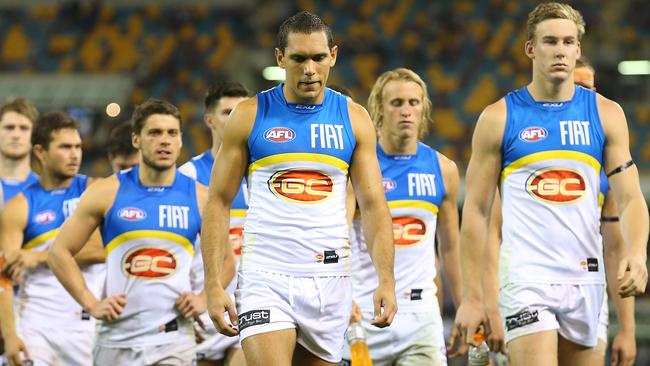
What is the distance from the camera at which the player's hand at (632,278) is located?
5.41 m

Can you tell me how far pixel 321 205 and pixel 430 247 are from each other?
2153 millimetres

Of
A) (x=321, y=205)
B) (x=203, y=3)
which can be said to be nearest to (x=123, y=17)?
(x=203, y=3)

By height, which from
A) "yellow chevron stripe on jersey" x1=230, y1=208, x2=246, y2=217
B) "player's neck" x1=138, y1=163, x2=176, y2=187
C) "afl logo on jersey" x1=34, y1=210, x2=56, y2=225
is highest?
"player's neck" x1=138, y1=163, x2=176, y2=187

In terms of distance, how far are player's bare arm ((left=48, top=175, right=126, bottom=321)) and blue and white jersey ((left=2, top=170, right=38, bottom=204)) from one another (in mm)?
1931

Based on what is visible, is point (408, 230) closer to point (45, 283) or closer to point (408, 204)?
point (408, 204)

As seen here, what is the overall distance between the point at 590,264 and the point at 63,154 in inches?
169

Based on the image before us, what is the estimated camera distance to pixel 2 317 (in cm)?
812

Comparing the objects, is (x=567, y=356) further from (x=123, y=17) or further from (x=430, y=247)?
(x=123, y=17)

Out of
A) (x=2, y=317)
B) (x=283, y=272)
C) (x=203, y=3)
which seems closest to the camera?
(x=283, y=272)

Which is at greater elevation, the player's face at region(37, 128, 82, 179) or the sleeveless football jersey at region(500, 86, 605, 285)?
the player's face at region(37, 128, 82, 179)

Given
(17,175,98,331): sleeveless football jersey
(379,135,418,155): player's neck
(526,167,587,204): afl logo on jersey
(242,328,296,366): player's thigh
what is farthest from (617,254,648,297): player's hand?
(17,175,98,331): sleeveless football jersey

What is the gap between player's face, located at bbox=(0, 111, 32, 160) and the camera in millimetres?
9391

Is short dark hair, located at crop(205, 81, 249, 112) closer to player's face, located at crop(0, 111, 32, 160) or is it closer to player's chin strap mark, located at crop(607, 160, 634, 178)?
player's face, located at crop(0, 111, 32, 160)

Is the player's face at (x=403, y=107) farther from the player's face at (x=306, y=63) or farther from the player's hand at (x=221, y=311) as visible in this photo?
the player's hand at (x=221, y=311)
